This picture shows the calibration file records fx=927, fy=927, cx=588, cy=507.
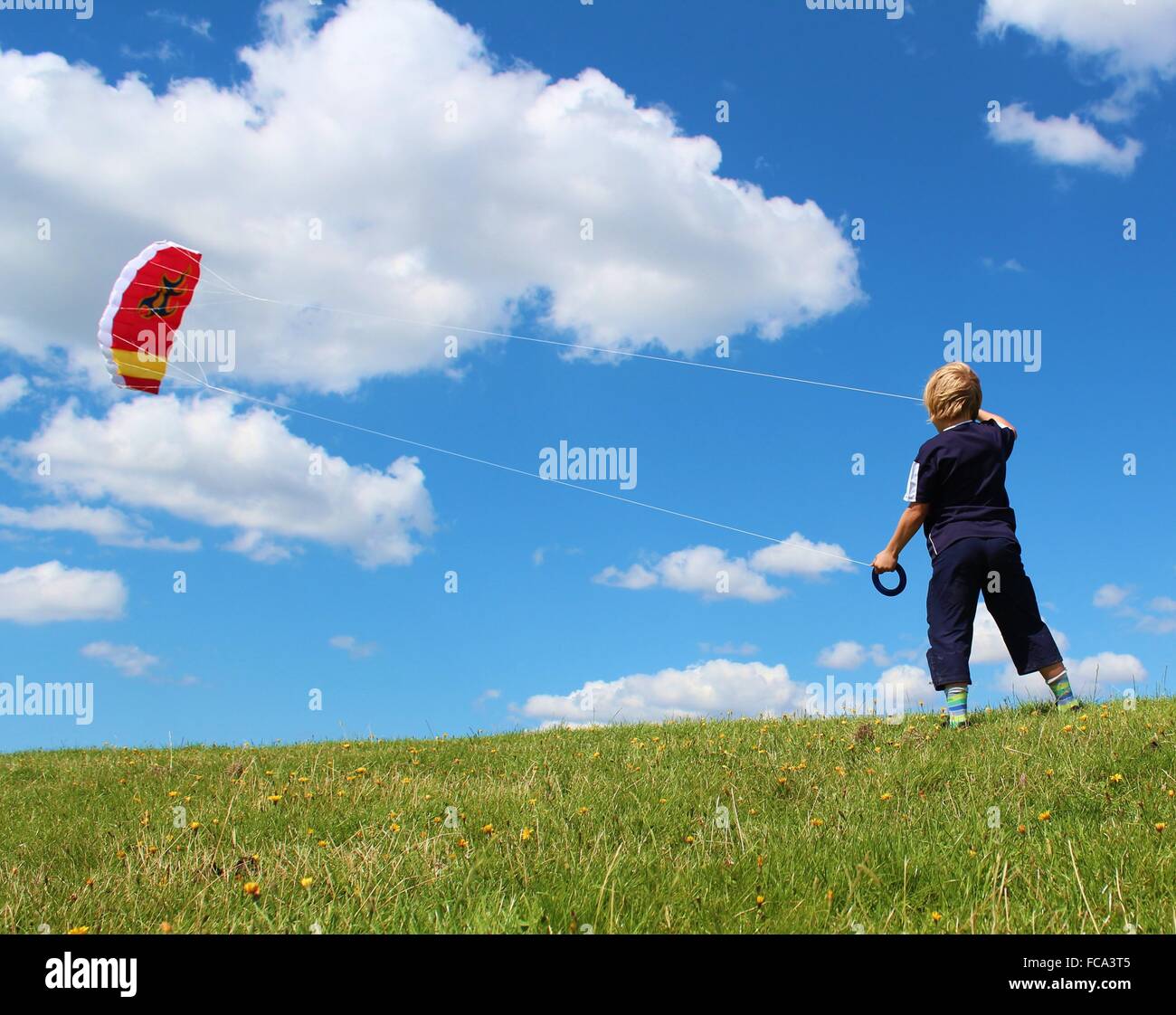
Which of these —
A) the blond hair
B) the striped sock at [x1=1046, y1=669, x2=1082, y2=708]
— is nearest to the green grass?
the striped sock at [x1=1046, y1=669, x2=1082, y2=708]

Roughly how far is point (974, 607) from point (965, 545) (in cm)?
57

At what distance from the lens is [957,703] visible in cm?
815

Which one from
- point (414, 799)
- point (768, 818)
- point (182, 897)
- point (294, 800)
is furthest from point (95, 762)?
point (768, 818)

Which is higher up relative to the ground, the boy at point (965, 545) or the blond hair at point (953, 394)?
the blond hair at point (953, 394)

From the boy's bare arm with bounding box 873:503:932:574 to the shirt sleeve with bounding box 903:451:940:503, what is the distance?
68 millimetres

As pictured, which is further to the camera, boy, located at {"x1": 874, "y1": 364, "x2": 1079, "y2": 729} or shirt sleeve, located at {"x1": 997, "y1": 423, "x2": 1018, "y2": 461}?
shirt sleeve, located at {"x1": 997, "y1": 423, "x2": 1018, "y2": 461}

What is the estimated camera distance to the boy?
A: 26.7 ft

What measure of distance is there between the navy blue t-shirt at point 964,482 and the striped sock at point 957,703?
1215mm

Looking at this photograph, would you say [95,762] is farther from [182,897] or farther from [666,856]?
[666,856]
